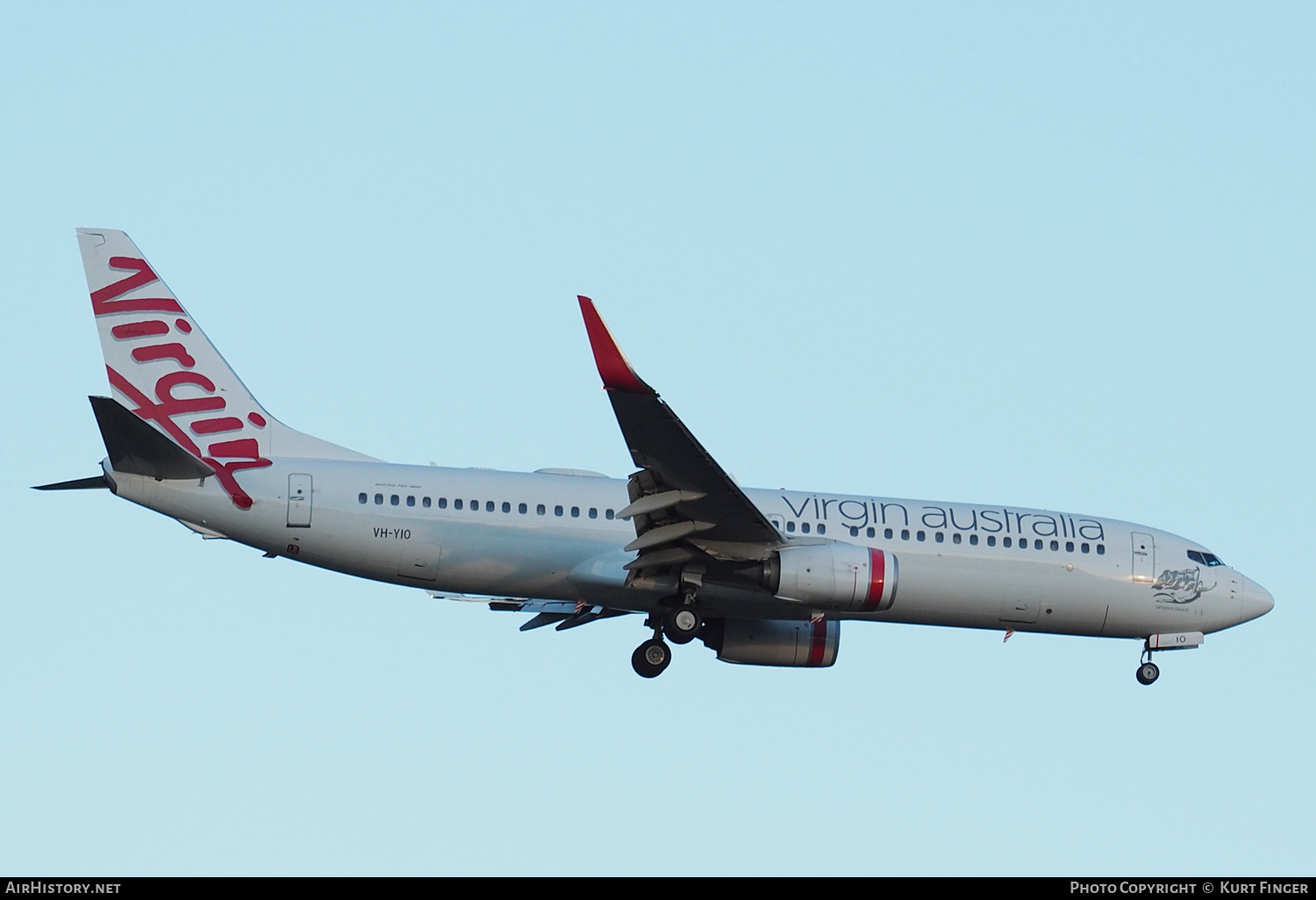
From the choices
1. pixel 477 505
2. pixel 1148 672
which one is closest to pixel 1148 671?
pixel 1148 672

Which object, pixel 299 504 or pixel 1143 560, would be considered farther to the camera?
pixel 1143 560

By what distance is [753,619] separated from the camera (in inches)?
1201

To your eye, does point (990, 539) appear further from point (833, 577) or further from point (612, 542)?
point (612, 542)

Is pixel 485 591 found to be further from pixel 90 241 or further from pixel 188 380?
pixel 90 241

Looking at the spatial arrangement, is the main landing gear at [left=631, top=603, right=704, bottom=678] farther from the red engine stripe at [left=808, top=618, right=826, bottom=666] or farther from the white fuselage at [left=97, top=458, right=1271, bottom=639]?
the red engine stripe at [left=808, top=618, right=826, bottom=666]

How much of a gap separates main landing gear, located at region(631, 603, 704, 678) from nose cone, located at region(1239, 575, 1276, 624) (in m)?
10.5

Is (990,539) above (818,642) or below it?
above

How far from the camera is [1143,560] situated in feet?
101

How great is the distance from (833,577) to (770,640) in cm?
431

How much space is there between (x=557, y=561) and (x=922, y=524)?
6571 mm

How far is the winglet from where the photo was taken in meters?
23.2

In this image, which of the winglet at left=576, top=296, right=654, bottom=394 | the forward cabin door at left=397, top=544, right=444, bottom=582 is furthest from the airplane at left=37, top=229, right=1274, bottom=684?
the winglet at left=576, top=296, right=654, bottom=394
